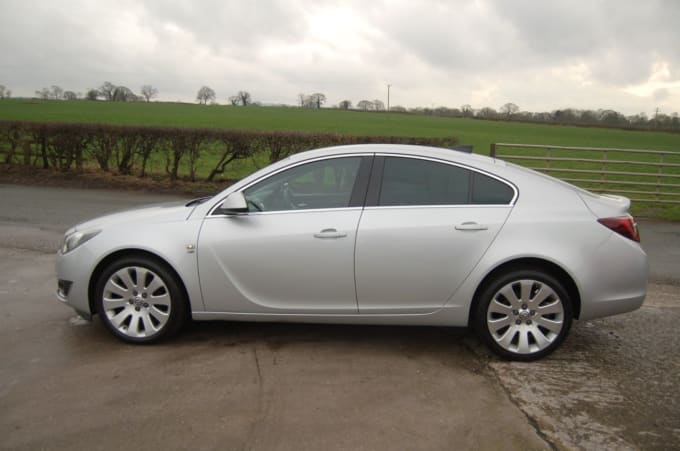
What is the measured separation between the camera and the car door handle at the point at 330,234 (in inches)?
156

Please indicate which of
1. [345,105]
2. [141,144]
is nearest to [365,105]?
[345,105]

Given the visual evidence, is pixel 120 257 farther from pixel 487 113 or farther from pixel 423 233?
pixel 487 113

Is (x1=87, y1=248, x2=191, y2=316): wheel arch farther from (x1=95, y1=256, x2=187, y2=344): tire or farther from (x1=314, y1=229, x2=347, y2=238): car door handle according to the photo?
(x1=314, y1=229, x2=347, y2=238): car door handle

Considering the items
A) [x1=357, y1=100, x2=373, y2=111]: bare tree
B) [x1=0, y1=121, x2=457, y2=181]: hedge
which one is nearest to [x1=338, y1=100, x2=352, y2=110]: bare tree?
[x1=357, y1=100, x2=373, y2=111]: bare tree

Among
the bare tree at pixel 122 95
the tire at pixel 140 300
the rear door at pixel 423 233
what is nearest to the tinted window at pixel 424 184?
the rear door at pixel 423 233

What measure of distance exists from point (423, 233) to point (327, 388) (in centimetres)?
128

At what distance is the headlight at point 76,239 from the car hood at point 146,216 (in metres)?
0.06

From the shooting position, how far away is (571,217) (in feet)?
13.0

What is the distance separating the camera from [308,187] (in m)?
4.27

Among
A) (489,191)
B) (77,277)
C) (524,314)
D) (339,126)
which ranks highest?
(339,126)

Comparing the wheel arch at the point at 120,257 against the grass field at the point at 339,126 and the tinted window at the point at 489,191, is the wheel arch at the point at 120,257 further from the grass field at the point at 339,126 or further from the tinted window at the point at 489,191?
the grass field at the point at 339,126

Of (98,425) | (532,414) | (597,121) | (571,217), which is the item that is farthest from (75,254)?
(597,121)

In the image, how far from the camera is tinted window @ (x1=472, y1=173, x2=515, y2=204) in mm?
4035

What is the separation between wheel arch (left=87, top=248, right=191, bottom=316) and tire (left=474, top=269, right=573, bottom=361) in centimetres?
224
